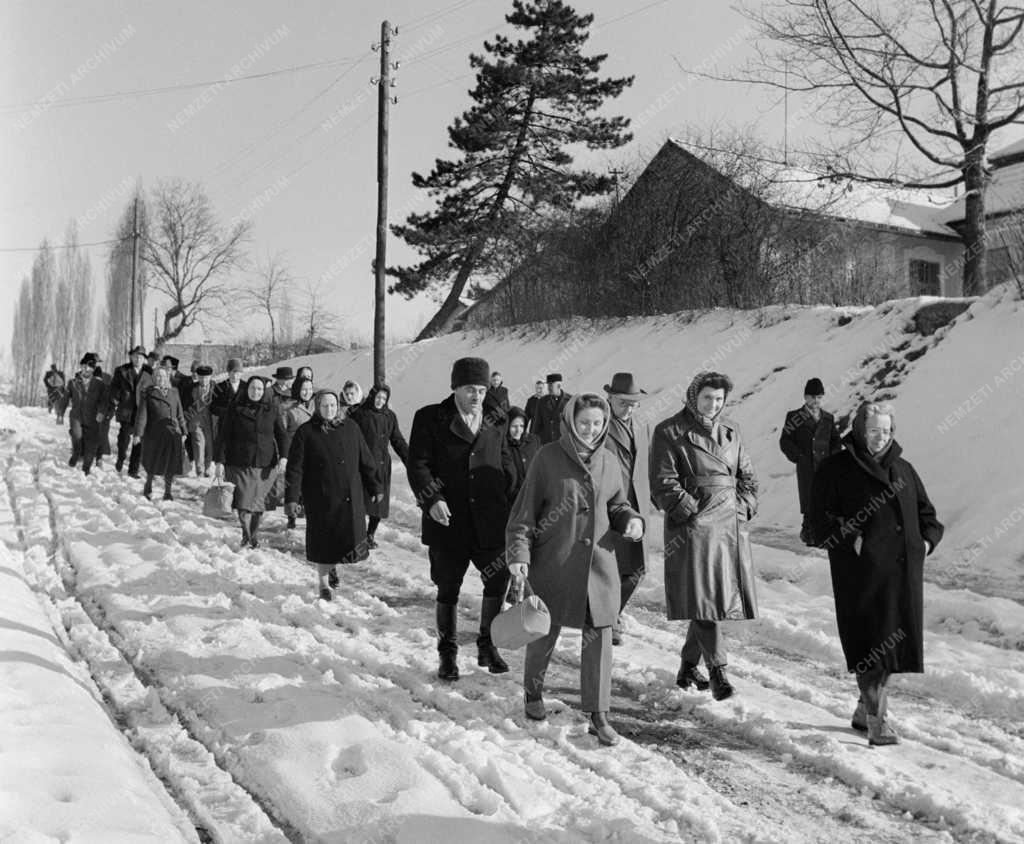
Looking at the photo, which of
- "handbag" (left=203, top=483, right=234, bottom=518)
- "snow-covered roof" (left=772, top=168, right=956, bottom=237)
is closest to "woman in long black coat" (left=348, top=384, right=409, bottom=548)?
"handbag" (left=203, top=483, right=234, bottom=518)

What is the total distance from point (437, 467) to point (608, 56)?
2718cm

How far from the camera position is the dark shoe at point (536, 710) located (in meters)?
5.19

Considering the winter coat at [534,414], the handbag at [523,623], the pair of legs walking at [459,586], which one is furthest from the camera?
the winter coat at [534,414]

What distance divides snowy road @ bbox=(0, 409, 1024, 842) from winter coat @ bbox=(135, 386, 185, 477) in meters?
4.79

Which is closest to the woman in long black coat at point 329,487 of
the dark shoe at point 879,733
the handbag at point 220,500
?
the handbag at point 220,500

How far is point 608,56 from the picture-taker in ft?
100

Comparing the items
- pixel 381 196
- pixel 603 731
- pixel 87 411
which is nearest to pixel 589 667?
pixel 603 731

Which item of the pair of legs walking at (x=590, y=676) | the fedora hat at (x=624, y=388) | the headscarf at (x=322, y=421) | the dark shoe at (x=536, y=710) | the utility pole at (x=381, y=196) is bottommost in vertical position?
the dark shoe at (x=536, y=710)

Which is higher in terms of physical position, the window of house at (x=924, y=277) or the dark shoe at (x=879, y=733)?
the window of house at (x=924, y=277)

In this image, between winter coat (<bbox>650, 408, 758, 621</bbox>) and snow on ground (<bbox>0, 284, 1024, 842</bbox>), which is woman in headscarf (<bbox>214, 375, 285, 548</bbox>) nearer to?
snow on ground (<bbox>0, 284, 1024, 842</bbox>)

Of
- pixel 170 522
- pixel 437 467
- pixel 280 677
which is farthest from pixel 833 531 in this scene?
pixel 170 522

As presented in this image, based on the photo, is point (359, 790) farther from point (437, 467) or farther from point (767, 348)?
point (767, 348)

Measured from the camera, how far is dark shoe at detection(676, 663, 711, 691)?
5.86 meters

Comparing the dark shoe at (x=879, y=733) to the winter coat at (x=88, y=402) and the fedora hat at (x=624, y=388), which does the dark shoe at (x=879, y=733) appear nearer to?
the fedora hat at (x=624, y=388)
